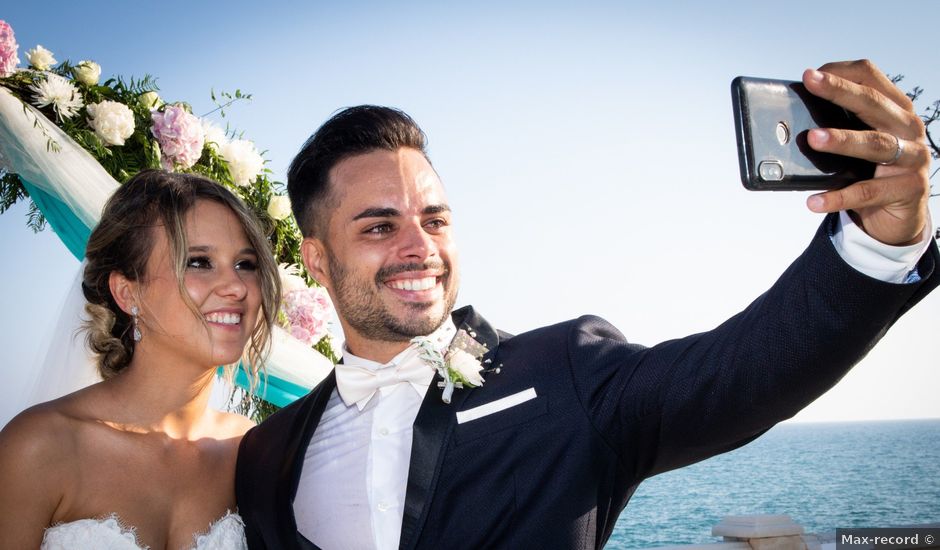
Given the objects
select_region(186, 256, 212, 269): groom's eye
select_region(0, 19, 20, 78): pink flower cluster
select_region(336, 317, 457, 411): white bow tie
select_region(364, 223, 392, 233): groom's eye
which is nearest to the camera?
select_region(336, 317, 457, 411): white bow tie

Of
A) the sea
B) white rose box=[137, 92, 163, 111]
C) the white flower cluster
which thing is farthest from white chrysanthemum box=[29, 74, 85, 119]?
the sea

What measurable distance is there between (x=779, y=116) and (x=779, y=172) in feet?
0.39

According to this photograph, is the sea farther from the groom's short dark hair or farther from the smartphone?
the smartphone

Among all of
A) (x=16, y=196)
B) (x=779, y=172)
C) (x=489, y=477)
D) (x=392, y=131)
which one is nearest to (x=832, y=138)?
(x=779, y=172)

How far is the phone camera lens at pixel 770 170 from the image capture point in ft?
4.24

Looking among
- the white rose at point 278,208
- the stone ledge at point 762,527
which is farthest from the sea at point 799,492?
the white rose at point 278,208

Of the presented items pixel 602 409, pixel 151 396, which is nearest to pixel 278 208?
pixel 151 396

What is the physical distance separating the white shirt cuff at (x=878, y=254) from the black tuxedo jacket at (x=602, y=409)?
23 millimetres

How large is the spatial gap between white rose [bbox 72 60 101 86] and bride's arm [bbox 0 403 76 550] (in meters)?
2.90

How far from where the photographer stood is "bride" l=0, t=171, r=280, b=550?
2.76 meters

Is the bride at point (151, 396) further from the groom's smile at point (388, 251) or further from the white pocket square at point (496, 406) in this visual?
the white pocket square at point (496, 406)

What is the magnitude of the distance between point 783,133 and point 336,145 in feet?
7.93

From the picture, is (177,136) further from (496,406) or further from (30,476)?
(496,406)

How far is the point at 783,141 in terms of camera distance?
1.34 meters
